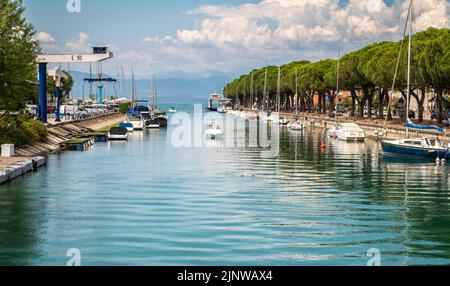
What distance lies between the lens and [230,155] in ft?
262

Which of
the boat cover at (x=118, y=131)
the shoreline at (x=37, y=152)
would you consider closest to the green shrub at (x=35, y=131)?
the shoreline at (x=37, y=152)

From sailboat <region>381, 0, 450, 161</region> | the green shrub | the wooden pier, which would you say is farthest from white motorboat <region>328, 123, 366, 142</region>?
the wooden pier

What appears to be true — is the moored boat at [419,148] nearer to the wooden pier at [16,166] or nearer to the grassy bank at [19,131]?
the wooden pier at [16,166]

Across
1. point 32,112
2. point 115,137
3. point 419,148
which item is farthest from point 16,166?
point 32,112

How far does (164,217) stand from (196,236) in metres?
5.50

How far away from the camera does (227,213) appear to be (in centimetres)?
3912

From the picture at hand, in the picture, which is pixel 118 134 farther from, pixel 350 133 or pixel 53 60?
pixel 350 133

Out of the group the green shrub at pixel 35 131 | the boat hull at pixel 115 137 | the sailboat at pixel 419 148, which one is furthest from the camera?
the boat hull at pixel 115 137

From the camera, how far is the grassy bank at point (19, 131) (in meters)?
69.9

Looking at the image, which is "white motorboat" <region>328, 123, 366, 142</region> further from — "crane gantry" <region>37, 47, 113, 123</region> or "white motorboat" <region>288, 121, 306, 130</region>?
"crane gantry" <region>37, 47, 113, 123</region>

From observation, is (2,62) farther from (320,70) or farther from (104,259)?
(320,70)

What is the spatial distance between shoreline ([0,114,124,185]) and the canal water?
115 centimetres

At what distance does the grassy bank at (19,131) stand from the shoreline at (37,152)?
0.77m
